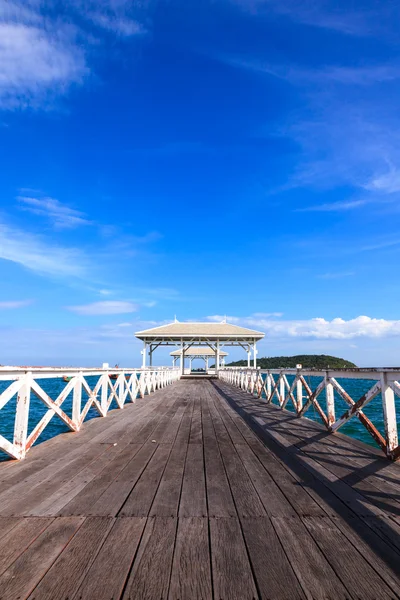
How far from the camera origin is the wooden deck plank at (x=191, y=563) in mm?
1638

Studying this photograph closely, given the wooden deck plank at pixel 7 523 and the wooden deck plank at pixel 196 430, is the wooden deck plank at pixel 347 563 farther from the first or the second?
the wooden deck plank at pixel 196 430

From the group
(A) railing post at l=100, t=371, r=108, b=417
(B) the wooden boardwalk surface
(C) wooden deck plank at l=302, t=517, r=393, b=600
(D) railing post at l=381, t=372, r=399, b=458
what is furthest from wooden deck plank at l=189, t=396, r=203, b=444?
(C) wooden deck plank at l=302, t=517, r=393, b=600

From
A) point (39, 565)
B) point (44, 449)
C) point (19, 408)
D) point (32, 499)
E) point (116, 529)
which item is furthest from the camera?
point (44, 449)

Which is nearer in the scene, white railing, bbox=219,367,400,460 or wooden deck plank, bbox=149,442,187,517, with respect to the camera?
wooden deck plank, bbox=149,442,187,517

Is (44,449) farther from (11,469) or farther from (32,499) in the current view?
(32,499)

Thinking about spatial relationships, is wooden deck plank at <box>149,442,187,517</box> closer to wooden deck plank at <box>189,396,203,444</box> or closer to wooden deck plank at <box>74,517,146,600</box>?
wooden deck plank at <box>74,517,146,600</box>

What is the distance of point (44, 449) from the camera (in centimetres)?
449

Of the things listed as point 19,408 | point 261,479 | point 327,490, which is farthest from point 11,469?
point 327,490

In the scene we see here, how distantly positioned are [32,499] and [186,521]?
1342mm

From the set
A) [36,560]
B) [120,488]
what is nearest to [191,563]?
[36,560]

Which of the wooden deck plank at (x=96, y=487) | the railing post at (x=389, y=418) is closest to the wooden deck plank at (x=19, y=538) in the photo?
the wooden deck plank at (x=96, y=487)

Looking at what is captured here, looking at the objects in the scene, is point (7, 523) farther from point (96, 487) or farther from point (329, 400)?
point (329, 400)

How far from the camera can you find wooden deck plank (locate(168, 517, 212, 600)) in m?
1.64

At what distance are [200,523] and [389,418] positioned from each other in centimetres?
271
